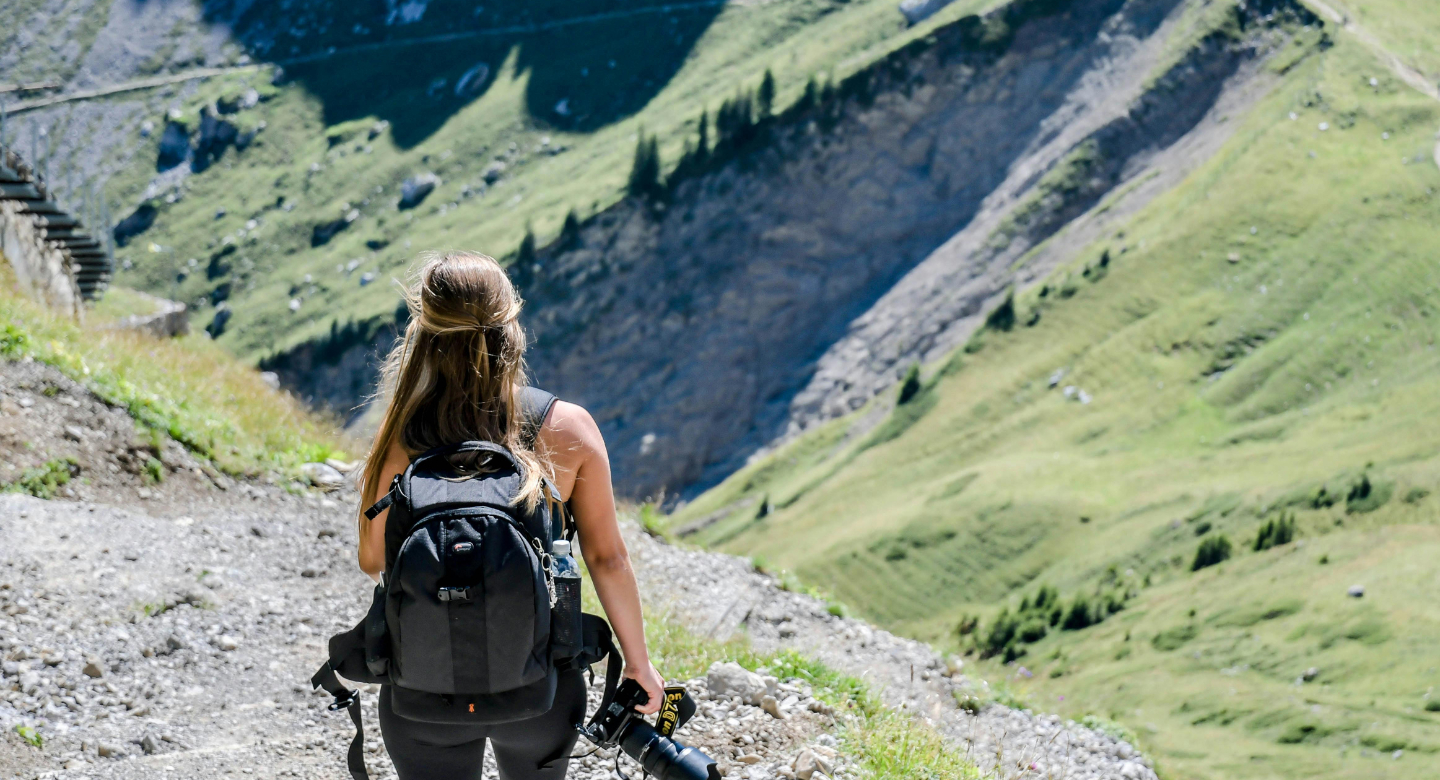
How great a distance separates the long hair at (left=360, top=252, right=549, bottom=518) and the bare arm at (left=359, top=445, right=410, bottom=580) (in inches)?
2.3

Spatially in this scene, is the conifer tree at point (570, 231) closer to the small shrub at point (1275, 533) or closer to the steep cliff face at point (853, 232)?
Answer: the steep cliff face at point (853, 232)

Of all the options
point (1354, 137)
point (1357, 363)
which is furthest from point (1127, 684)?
point (1354, 137)

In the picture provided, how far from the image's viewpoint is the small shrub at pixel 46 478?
971 cm

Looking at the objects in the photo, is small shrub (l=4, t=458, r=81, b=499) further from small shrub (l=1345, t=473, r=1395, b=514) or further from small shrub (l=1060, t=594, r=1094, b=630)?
small shrub (l=1345, t=473, r=1395, b=514)

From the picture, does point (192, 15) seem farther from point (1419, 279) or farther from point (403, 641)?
point (403, 641)

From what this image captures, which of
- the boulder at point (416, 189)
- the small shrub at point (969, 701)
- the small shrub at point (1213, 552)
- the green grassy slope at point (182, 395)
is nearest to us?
the small shrub at point (969, 701)

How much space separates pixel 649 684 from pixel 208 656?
5292mm

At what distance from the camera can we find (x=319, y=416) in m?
14.0

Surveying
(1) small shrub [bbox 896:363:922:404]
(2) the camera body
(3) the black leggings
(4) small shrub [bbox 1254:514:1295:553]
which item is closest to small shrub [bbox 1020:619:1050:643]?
(4) small shrub [bbox 1254:514:1295:553]

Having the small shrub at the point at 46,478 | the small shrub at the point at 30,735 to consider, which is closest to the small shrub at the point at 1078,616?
the small shrub at the point at 46,478

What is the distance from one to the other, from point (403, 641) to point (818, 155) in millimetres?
86464

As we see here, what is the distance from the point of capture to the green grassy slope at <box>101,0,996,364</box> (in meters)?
101

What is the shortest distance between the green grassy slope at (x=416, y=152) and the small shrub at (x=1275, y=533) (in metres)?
57.8

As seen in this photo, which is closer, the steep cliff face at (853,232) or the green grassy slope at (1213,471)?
the green grassy slope at (1213,471)
